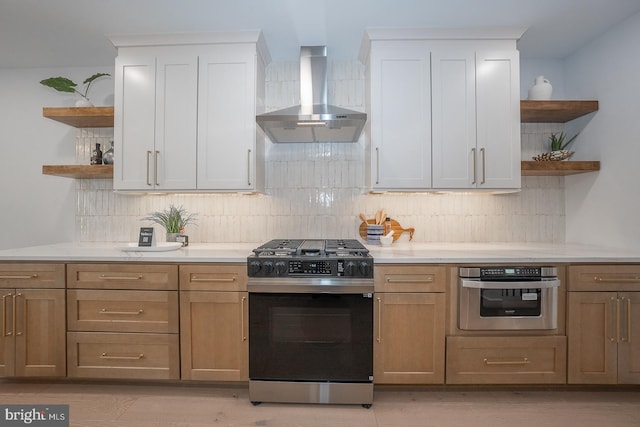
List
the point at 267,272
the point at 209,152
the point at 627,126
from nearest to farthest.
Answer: the point at 267,272
the point at 627,126
the point at 209,152

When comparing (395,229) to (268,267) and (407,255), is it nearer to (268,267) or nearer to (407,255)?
(407,255)

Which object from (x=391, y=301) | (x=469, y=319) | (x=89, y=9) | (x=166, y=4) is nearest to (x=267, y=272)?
(x=391, y=301)

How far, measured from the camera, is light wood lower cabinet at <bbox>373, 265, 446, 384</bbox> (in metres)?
2.08

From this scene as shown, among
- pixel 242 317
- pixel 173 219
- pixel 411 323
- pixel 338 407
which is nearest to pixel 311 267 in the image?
pixel 242 317

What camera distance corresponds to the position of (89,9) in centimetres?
220

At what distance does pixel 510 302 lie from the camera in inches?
81.1

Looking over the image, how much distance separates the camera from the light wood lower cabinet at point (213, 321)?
6.93 feet

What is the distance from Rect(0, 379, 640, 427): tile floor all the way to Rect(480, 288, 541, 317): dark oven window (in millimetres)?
559

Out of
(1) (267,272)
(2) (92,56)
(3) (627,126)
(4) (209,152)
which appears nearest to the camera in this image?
(1) (267,272)

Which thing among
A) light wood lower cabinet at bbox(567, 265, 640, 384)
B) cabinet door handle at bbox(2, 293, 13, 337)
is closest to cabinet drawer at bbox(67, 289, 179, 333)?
cabinet door handle at bbox(2, 293, 13, 337)

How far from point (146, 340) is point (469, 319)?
205 cm

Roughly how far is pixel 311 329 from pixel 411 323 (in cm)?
63

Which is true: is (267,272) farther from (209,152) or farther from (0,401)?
(0,401)

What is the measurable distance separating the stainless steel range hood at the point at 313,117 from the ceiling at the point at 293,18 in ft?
0.59
